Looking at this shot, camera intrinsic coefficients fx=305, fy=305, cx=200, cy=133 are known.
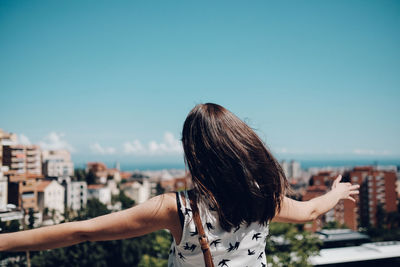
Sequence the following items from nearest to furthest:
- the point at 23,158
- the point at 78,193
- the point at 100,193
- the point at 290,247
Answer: the point at 290,247, the point at 23,158, the point at 78,193, the point at 100,193

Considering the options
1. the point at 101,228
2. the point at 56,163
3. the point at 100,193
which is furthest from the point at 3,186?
the point at 100,193

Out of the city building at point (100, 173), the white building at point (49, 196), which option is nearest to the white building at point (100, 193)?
the city building at point (100, 173)

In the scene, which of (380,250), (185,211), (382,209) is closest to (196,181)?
(185,211)

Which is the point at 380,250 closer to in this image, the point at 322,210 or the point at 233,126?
the point at 322,210

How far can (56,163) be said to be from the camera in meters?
20.1

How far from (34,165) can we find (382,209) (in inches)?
844

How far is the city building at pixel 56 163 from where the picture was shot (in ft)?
61.5

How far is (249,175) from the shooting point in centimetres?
58

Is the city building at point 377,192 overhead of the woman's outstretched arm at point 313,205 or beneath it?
beneath

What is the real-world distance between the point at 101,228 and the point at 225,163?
24 centimetres

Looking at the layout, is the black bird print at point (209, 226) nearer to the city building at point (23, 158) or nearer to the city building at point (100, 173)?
the city building at point (23, 158)

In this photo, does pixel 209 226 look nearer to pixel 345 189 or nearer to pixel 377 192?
pixel 345 189

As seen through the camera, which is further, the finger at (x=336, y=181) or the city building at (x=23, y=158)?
the city building at (x=23, y=158)

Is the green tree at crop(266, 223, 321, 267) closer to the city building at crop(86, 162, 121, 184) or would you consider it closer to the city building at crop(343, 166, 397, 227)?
the city building at crop(343, 166, 397, 227)
